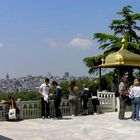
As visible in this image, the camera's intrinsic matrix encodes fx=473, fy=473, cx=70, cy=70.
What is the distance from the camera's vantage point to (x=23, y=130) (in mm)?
15773

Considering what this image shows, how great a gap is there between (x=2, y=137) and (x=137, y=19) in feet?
95.7

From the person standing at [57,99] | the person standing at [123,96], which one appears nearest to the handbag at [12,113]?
the person standing at [57,99]

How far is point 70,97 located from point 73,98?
138 millimetres

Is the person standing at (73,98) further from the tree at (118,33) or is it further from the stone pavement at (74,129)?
the tree at (118,33)

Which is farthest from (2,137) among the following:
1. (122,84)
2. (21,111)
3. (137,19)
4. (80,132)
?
(137,19)

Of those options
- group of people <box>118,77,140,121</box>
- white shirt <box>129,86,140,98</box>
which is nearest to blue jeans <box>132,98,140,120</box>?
group of people <box>118,77,140,121</box>

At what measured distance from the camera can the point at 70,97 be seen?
66.4 feet

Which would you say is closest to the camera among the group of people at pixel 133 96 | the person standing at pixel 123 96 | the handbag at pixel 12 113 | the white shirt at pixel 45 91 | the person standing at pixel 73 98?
the handbag at pixel 12 113

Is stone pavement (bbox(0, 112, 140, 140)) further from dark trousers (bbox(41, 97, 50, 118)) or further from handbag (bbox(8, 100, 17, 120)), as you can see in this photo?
dark trousers (bbox(41, 97, 50, 118))

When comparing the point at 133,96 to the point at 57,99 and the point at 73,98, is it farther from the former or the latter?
the point at 57,99

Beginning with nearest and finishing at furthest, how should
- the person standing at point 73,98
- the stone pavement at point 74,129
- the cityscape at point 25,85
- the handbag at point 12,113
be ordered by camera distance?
the stone pavement at point 74,129 < the handbag at point 12,113 < the person standing at point 73,98 < the cityscape at point 25,85

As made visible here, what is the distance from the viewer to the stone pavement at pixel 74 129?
47.1 ft

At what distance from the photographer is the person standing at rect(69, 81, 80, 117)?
65.9 ft

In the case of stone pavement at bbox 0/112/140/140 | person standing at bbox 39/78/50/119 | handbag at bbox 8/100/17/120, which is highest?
person standing at bbox 39/78/50/119
